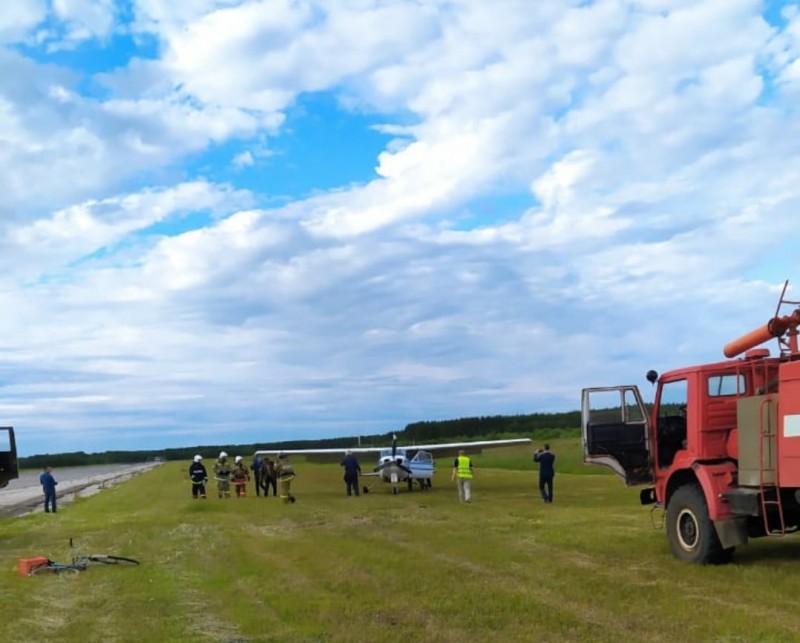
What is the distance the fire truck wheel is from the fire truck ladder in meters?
0.91


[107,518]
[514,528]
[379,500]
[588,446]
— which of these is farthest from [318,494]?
[588,446]

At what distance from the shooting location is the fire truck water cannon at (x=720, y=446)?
10047 millimetres

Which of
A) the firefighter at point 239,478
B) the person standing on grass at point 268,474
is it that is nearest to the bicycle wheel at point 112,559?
the firefighter at point 239,478

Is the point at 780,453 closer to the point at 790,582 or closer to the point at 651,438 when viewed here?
the point at 790,582

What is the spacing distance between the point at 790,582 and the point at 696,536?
63.3 inches

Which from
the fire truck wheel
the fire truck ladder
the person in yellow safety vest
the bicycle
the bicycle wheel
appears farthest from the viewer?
the person in yellow safety vest

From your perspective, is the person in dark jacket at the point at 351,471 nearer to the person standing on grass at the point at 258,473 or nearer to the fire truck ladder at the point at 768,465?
the person standing on grass at the point at 258,473

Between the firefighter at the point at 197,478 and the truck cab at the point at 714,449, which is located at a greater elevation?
the truck cab at the point at 714,449

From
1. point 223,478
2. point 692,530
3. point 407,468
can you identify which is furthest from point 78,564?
point 407,468

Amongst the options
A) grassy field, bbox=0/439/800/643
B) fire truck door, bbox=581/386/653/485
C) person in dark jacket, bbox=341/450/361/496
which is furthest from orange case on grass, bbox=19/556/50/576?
person in dark jacket, bbox=341/450/361/496

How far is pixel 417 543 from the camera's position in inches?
580

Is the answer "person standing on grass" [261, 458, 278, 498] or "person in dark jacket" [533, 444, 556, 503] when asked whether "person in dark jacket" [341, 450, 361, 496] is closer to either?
"person standing on grass" [261, 458, 278, 498]

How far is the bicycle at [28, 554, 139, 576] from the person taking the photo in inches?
494

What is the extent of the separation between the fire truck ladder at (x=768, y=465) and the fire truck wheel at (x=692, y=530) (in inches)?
35.9
